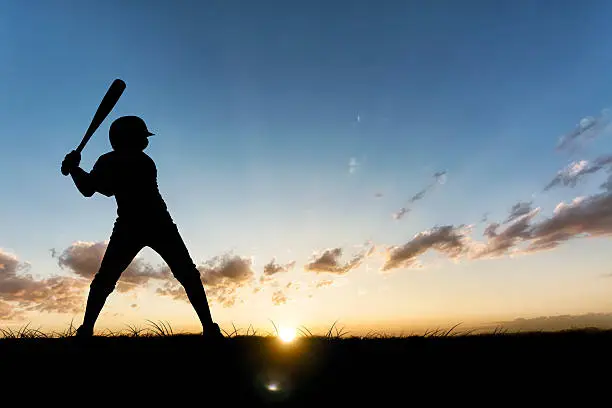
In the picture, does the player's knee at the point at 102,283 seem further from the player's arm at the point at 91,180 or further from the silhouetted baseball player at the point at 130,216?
the player's arm at the point at 91,180

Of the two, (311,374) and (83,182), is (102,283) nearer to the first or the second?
(83,182)

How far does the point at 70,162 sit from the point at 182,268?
93.2 inches

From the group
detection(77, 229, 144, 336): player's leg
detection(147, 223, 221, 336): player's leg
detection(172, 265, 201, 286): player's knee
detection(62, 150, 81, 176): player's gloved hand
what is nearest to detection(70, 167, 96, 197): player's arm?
detection(62, 150, 81, 176): player's gloved hand

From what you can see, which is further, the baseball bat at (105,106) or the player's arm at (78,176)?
the baseball bat at (105,106)

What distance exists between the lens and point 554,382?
375 cm

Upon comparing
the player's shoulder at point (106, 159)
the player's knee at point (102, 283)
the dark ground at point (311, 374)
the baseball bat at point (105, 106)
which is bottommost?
the dark ground at point (311, 374)

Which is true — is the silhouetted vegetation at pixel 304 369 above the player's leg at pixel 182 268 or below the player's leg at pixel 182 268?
below

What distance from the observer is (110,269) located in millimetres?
6617

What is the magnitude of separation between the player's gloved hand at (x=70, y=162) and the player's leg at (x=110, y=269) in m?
1.20

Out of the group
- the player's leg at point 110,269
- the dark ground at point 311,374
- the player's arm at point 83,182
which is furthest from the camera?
the player's arm at point 83,182

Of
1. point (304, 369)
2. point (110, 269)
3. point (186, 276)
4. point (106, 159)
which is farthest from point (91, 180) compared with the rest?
point (304, 369)

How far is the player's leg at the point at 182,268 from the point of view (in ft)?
22.2

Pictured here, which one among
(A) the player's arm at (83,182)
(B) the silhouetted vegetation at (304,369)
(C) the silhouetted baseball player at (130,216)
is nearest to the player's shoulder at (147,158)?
(C) the silhouetted baseball player at (130,216)

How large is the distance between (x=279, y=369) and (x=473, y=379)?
5.62 ft
